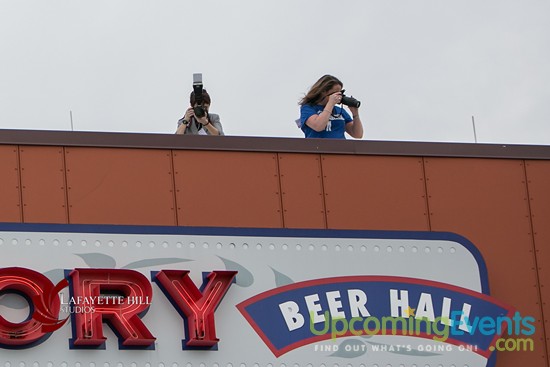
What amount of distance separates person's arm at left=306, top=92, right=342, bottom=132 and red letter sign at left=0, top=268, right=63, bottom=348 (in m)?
3.27

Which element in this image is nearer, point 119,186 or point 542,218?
point 119,186

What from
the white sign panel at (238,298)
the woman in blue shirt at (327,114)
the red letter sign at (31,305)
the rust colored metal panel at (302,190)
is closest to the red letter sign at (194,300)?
the white sign panel at (238,298)

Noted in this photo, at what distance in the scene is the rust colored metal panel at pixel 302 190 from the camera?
14.6 m

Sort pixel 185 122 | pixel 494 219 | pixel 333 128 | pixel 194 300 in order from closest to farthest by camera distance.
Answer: pixel 194 300 < pixel 185 122 < pixel 333 128 < pixel 494 219

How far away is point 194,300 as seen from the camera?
13594 millimetres

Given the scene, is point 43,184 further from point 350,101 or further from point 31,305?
point 350,101

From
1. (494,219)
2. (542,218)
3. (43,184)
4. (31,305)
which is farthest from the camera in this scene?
(542,218)

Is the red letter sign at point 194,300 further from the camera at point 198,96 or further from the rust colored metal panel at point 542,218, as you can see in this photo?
the rust colored metal panel at point 542,218

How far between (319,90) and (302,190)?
41.8 inches

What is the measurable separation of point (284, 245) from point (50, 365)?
268 centimetres

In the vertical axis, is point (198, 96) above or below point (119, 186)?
above

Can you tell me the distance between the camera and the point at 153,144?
560 inches

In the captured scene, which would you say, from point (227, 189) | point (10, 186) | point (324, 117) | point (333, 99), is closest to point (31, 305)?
point (10, 186)

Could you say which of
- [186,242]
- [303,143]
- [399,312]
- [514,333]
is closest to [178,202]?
[186,242]
